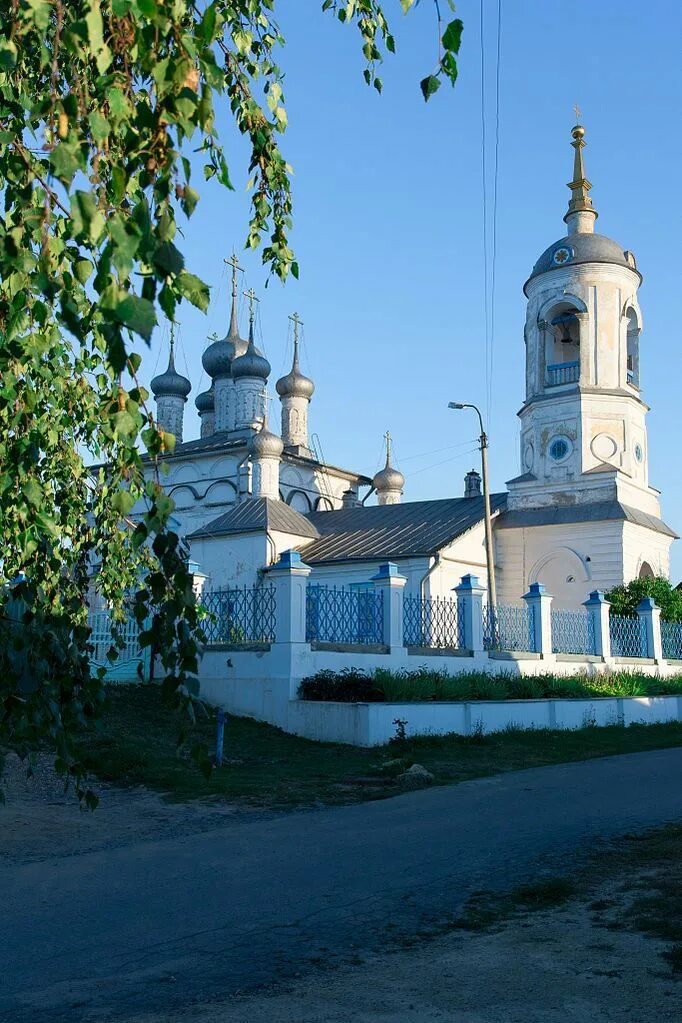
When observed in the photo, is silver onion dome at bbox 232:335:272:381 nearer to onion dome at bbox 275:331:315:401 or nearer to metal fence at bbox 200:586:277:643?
onion dome at bbox 275:331:315:401

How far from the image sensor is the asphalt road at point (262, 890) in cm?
415

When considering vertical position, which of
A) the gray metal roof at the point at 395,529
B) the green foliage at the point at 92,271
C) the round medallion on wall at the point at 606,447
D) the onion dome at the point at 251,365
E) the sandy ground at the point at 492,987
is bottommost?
the sandy ground at the point at 492,987

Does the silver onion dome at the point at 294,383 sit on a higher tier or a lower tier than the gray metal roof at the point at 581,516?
higher

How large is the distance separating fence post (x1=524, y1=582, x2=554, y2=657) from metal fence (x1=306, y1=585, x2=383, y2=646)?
4.31m

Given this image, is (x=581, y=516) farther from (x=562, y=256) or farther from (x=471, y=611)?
(x=471, y=611)

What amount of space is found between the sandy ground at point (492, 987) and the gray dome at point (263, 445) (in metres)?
26.7

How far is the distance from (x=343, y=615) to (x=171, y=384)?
87.4 ft

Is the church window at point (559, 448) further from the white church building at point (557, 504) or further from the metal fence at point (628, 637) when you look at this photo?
the metal fence at point (628, 637)

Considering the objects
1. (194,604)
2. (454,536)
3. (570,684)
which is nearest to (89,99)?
(194,604)

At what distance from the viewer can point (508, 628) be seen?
59.9 feet

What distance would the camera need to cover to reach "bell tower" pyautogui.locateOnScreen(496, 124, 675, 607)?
26.8 m

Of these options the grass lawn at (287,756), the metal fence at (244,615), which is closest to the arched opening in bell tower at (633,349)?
the grass lawn at (287,756)

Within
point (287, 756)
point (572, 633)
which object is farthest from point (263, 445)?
point (287, 756)

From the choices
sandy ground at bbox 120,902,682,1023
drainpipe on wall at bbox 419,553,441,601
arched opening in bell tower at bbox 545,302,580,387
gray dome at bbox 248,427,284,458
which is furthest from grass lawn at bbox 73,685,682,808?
gray dome at bbox 248,427,284,458
